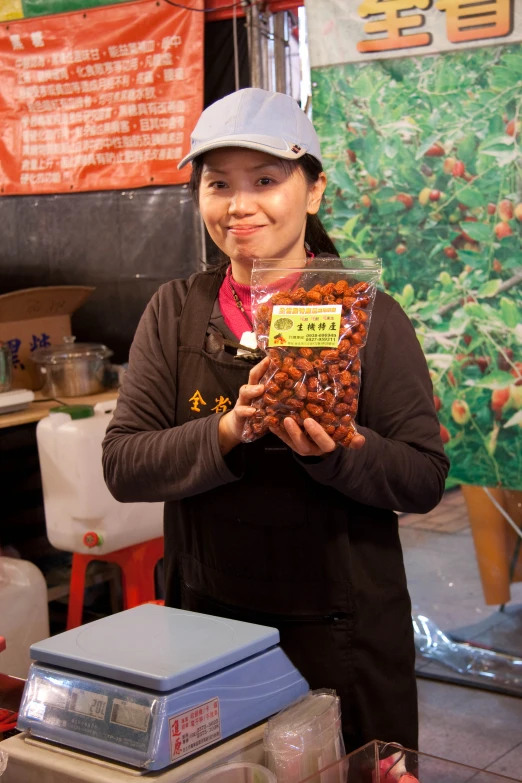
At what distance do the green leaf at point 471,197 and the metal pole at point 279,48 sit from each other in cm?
88

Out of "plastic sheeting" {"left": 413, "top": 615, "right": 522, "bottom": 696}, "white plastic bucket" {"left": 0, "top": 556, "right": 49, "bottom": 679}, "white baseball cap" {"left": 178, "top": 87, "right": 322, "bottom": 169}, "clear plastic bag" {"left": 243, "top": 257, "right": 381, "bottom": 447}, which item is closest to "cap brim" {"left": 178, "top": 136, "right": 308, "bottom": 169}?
"white baseball cap" {"left": 178, "top": 87, "right": 322, "bottom": 169}

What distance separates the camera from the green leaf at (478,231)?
2.94 metres

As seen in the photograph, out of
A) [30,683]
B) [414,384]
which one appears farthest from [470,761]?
[30,683]

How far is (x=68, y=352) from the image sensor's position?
3.74 m

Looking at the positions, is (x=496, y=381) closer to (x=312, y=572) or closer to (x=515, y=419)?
(x=515, y=419)

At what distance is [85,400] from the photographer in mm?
3686

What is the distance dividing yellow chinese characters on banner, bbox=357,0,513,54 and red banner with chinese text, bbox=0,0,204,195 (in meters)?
0.80

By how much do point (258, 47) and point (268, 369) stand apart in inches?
94.7

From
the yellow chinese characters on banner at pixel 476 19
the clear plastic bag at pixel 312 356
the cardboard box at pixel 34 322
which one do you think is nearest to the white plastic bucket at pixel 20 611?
the cardboard box at pixel 34 322

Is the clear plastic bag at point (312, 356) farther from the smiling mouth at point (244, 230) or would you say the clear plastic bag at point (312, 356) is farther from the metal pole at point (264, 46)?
the metal pole at point (264, 46)

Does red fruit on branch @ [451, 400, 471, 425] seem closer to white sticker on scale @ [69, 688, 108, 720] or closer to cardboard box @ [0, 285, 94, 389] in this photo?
cardboard box @ [0, 285, 94, 389]

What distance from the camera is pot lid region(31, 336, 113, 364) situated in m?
3.72

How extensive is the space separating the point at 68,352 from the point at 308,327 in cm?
260

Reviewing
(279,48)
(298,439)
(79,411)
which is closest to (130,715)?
(298,439)
